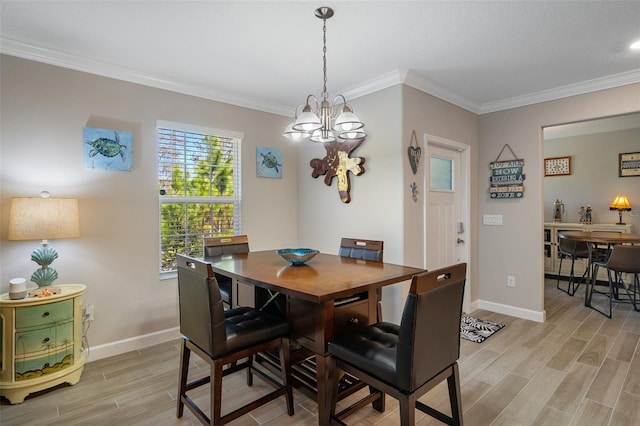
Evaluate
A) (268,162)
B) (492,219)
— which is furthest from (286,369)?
(492,219)

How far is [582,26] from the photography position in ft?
7.46

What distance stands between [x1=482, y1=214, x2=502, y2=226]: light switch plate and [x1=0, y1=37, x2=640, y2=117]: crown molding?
4.22ft

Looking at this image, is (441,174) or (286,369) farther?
(441,174)

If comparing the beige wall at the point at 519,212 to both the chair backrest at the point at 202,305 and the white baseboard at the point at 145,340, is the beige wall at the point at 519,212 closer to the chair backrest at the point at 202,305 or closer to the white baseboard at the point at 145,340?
the white baseboard at the point at 145,340

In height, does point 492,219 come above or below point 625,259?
above

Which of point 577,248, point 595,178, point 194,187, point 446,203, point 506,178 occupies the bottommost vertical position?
point 577,248

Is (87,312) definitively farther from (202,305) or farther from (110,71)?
(110,71)

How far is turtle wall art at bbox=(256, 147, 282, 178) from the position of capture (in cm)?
386

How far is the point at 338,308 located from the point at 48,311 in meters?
2.06

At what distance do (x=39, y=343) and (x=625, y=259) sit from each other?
221 inches

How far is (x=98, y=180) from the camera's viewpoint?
2814mm

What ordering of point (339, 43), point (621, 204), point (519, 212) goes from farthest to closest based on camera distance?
point (621, 204)
point (519, 212)
point (339, 43)

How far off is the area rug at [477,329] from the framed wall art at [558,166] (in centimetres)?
379

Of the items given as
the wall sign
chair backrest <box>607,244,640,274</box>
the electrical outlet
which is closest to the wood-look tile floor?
the electrical outlet
